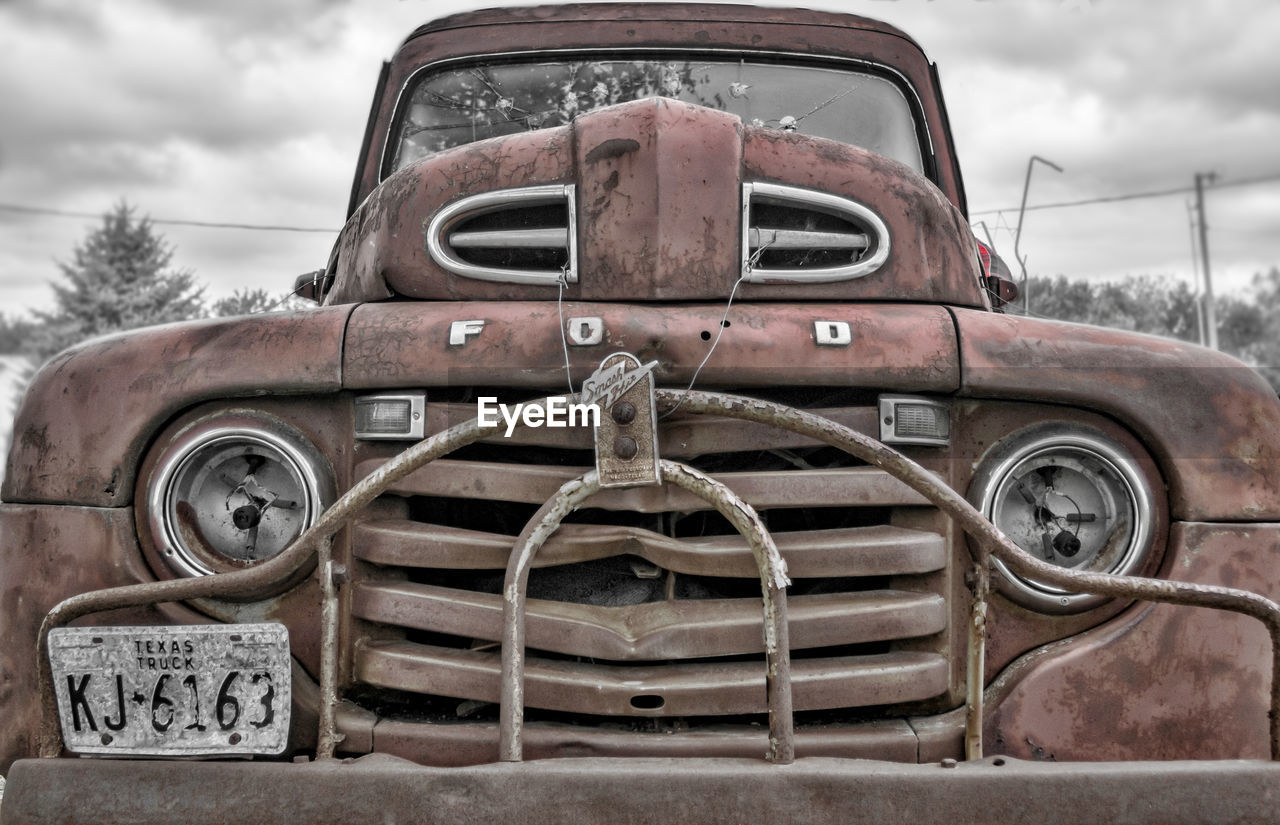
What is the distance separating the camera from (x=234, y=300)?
529 cm

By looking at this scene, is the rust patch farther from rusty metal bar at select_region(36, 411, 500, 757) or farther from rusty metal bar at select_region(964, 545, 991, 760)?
rusty metal bar at select_region(964, 545, 991, 760)

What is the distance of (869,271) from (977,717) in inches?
33.8

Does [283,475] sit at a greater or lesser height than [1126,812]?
greater

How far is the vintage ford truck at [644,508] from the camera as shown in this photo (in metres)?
1.65

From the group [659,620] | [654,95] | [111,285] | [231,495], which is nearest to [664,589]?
[659,620]

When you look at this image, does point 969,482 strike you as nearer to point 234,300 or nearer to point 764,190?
point 764,190

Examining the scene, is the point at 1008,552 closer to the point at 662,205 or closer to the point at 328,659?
the point at 662,205

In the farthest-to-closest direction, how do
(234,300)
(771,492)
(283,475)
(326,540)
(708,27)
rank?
(234,300), (708,27), (283,475), (771,492), (326,540)

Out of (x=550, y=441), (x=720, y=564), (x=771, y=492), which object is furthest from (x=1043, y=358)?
(x=550, y=441)

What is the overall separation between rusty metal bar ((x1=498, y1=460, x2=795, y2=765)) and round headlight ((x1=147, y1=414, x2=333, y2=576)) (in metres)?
0.48

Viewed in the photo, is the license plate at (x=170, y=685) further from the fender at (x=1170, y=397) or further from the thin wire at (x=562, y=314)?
the fender at (x=1170, y=397)

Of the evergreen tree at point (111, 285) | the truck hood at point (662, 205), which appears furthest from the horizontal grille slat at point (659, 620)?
the evergreen tree at point (111, 285)

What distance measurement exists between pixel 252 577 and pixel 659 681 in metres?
0.69

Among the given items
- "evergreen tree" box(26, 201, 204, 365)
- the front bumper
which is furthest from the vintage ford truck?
"evergreen tree" box(26, 201, 204, 365)
